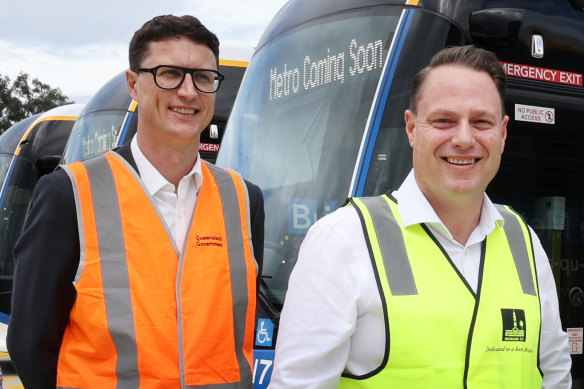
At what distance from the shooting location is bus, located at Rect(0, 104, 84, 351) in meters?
10.3

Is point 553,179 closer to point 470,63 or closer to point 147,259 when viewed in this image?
point 470,63

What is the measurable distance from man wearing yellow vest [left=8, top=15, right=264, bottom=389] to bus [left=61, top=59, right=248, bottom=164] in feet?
18.2

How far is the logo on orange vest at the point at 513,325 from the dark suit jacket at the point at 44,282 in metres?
1.19

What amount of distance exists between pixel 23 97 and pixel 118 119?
1651 inches

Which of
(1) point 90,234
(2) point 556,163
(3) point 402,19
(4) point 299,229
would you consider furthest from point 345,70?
(1) point 90,234

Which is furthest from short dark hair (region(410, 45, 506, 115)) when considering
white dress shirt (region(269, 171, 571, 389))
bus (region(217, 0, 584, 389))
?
bus (region(217, 0, 584, 389))

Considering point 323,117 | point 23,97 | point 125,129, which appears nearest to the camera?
point 323,117

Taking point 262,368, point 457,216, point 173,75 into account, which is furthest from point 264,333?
point 457,216

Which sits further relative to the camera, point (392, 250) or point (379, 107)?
point (379, 107)

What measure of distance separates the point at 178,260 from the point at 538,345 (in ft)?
3.42

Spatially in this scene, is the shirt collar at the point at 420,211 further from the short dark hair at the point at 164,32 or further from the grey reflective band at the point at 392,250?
the short dark hair at the point at 164,32

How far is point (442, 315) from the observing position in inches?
72.3

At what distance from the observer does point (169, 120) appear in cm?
227

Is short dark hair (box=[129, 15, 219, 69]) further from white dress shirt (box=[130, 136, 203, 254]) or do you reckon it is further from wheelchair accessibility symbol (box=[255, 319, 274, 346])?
wheelchair accessibility symbol (box=[255, 319, 274, 346])
